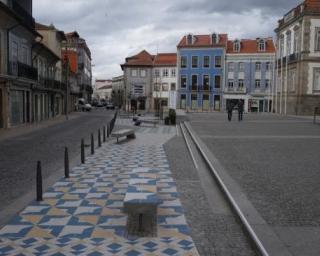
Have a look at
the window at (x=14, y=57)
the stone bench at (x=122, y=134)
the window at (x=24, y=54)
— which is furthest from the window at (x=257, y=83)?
the stone bench at (x=122, y=134)

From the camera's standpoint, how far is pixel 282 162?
39.1 ft

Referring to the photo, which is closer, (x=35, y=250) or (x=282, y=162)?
(x=35, y=250)

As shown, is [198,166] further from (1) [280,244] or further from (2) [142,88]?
(2) [142,88]

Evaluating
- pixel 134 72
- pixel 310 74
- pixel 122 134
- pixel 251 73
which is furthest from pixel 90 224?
pixel 134 72

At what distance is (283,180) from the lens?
9.34 meters

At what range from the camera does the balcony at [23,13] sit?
27062 mm

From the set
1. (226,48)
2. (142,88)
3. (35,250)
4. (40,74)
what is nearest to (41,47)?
(40,74)

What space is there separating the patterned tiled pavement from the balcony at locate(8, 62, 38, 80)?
18.3m

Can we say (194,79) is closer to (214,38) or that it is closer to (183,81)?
(183,81)

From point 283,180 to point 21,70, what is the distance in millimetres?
22694

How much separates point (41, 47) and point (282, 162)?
1075 inches

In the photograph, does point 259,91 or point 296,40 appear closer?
point 296,40

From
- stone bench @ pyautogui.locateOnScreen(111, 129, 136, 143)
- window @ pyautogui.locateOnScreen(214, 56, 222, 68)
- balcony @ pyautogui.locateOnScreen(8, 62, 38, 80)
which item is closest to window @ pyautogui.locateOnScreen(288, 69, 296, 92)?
window @ pyautogui.locateOnScreen(214, 56, 222, 68)

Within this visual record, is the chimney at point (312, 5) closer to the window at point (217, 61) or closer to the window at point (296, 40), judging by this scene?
the window at point (296, 40)
